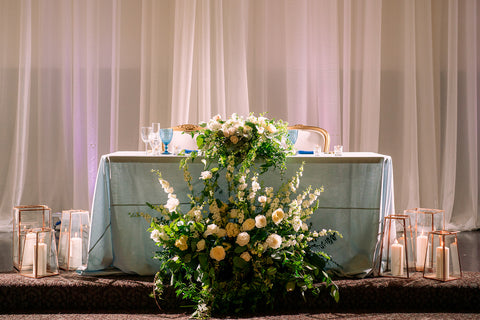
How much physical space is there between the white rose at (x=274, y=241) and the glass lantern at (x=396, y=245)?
0.73 meters

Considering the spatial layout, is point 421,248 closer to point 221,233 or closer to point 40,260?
point 221,233

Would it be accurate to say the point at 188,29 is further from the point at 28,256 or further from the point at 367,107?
the point at 28,256

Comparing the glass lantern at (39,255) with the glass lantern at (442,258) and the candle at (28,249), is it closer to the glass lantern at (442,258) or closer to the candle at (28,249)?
the candle at (28,249)

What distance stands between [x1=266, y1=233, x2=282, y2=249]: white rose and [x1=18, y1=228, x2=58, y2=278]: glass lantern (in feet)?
4.10

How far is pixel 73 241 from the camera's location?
285cm

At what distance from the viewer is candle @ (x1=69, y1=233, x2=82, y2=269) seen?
282 centimetres

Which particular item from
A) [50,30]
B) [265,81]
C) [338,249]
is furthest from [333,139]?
[50,30]

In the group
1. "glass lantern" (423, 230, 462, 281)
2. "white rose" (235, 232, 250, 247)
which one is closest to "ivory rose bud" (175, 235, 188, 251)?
"white rose" (235, 232, 250, 247)

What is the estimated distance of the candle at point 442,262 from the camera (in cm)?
256

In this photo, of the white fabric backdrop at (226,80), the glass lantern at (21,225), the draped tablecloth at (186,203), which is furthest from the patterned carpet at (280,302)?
the white fabric backdrop at (226,80)

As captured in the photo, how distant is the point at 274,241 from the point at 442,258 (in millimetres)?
985

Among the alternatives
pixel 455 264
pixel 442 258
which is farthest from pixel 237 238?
pixel 455 264

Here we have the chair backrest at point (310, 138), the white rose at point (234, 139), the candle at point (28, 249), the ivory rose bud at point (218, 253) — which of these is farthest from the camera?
the chair backrest at point (310, 138)

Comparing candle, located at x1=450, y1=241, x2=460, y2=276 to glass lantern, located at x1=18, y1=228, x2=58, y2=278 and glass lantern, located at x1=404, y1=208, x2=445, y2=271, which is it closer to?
glass lantern, located at x1=404, y1=208, x2=445, y2=271
